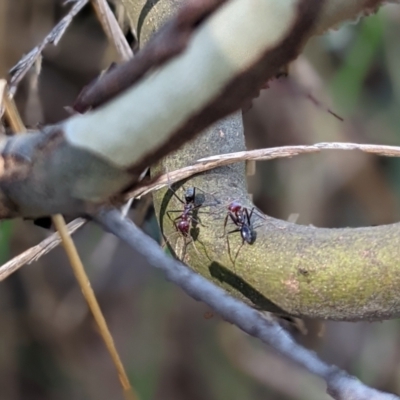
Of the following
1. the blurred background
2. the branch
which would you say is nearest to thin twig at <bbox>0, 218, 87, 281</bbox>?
the branch

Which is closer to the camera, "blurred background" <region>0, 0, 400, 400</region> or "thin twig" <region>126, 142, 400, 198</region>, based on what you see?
"thin twig" <region>126, 142, 400, 198</region>

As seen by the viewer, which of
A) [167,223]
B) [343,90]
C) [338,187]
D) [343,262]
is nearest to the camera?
[343,262]

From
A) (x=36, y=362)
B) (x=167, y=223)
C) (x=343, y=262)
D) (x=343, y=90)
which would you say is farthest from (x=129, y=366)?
(x=343, y=262)

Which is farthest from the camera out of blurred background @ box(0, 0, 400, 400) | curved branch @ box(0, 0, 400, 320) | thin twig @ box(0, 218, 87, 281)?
blurred background @ box(0, 0, 400, 400)

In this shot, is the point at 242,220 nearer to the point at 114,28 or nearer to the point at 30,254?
the point at 30,254

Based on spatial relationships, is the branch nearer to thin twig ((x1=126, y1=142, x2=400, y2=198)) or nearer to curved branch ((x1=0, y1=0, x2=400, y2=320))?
curved branch ((x1=0, y1=0, x2=400, y2=320))

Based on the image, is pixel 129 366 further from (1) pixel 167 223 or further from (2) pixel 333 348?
(1) pixel 167 223

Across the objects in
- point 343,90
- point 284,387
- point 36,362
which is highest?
point 343,90
